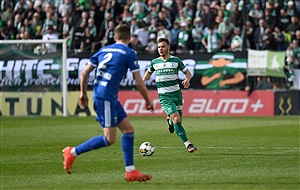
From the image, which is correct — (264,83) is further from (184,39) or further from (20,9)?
(20,9)

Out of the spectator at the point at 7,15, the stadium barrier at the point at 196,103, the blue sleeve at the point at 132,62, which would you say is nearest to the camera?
the blue sleeve at the point at 132,62

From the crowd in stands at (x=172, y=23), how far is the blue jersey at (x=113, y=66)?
1768cm

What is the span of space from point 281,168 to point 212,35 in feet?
55.4

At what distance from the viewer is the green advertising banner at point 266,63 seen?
28.4m

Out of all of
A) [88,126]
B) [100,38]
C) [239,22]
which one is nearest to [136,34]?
[100,38]

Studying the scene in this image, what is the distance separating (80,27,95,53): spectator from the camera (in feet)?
99.2

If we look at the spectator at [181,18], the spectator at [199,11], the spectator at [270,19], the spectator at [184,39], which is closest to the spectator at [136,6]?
the spectator at [181,18]

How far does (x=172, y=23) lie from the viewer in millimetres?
31047

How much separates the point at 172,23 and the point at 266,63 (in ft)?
14.6

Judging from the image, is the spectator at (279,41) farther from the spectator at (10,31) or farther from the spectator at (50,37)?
the spectator at (10,31)

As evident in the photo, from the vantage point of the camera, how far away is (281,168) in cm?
1299

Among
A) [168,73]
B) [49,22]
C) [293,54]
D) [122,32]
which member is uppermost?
[122,32]

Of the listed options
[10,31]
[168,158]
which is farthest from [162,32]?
[168,158]

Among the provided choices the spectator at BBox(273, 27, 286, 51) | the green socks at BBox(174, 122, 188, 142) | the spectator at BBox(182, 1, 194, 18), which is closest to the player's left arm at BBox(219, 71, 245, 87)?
the spectator at BBox(273, 27, 286, 51)
